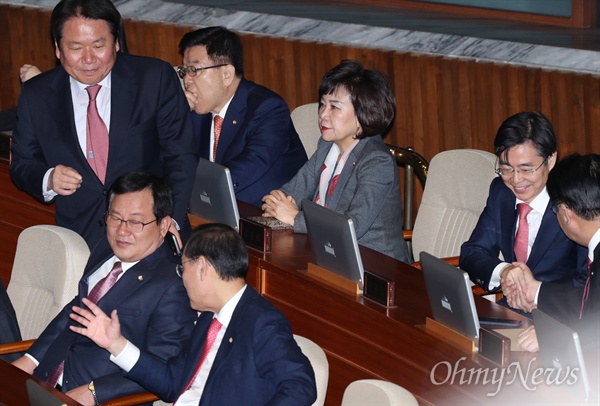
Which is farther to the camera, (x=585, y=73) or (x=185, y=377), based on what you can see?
(x=585, y=73)

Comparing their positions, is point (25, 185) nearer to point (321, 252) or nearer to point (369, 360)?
point (321, 252)

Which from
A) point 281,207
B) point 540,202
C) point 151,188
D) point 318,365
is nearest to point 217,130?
point 281,207

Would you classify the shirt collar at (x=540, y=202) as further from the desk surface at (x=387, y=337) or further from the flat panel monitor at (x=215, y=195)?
the flat panel monitor at (x=215, y=195)

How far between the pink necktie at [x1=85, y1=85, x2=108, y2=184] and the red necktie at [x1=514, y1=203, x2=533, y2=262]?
1.47m

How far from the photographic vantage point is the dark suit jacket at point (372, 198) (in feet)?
14.8

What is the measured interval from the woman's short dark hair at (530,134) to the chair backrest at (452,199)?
1.83 ft

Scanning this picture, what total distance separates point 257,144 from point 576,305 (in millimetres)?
1758

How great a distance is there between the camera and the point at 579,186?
3693 millimetres

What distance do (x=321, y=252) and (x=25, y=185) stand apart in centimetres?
109

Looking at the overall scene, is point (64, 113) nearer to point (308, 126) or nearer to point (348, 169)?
point (348, 169)

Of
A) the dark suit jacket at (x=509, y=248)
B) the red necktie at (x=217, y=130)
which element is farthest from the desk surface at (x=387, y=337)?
the red necktie at (x=217, y=130)

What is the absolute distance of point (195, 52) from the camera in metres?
5.21

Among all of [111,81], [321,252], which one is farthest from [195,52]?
[321,252]

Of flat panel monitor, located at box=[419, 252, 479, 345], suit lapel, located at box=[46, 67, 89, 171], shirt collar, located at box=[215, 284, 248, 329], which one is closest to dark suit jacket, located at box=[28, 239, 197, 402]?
shirt collar, located at box=[215, 284, 248, 329]
